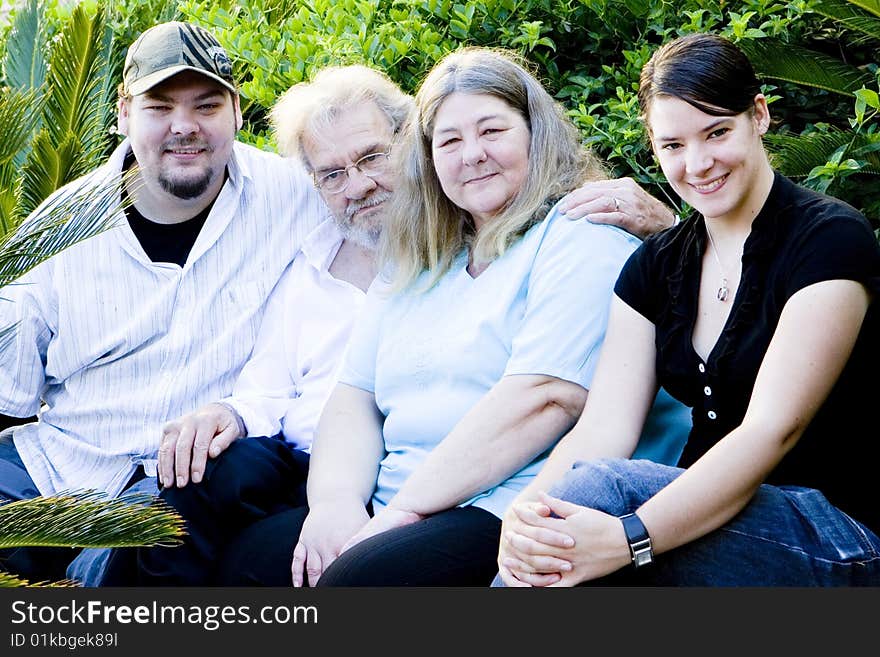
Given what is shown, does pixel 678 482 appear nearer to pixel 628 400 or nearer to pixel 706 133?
pixel 628 400

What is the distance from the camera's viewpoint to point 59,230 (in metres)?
3.42

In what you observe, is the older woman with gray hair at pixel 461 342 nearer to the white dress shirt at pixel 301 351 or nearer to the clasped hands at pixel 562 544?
the white dress shirt at pixel 301 351

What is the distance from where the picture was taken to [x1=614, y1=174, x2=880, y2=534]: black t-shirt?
116 inches

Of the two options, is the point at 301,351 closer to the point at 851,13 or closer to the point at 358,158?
the point at 358,158

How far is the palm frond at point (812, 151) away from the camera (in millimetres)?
4145

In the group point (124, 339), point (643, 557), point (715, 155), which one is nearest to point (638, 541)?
point (643, 557)

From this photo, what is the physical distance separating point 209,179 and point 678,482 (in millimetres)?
2403

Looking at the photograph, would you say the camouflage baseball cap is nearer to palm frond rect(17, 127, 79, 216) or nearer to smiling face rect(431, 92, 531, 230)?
palm frond rect(17, 127, 79, 216)

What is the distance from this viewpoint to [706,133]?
3.14 meters

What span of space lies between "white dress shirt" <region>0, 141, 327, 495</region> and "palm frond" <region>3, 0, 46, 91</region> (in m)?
1.84

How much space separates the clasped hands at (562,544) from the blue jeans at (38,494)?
60.7 inches

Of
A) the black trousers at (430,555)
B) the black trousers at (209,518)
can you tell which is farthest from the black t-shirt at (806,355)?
the black trousers at (209,518)

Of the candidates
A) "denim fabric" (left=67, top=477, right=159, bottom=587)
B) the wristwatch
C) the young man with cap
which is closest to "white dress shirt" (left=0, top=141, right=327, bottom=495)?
the young man with cap

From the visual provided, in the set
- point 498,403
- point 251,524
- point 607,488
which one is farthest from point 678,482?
point 251,524
